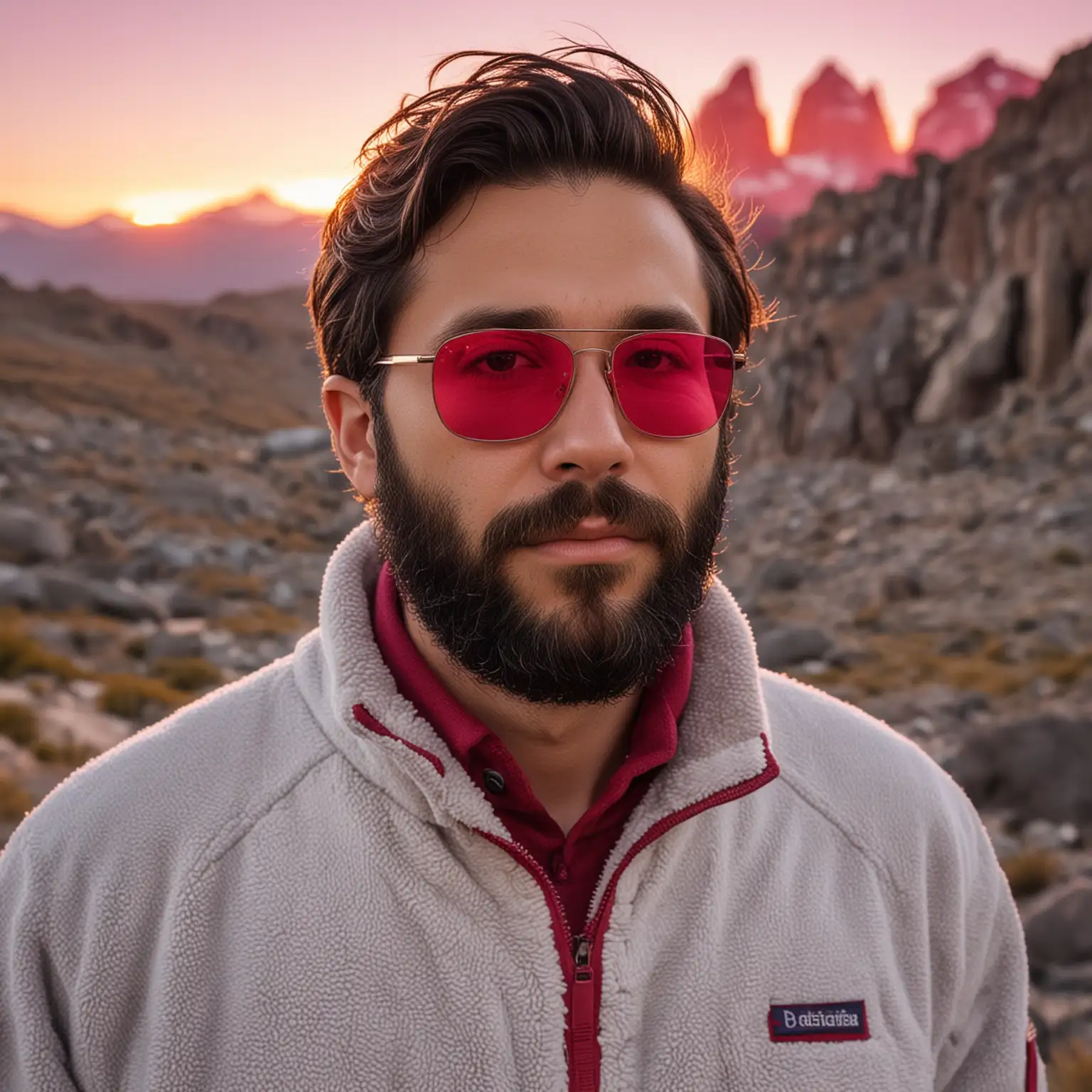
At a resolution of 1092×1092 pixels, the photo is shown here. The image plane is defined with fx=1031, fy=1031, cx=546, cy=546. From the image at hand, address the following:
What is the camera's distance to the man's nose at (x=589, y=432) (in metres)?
1.97

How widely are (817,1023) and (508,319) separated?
1461 mm

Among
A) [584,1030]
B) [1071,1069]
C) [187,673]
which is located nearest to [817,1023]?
[584,1030]

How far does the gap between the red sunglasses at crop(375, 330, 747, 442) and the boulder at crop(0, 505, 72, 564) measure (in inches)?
585

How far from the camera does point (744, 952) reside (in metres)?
1.95

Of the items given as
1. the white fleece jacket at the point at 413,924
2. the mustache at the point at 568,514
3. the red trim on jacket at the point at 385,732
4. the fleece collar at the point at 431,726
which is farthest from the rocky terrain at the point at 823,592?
the red trim on jacket at the point at 385,732

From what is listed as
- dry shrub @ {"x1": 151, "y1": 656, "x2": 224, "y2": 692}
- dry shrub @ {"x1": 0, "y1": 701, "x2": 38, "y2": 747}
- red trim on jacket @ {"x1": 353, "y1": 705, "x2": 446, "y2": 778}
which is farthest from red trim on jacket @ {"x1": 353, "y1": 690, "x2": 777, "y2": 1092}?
dry shrub @ {"x1": 151, "y1": 656, "x2": 224, "y2": 692}

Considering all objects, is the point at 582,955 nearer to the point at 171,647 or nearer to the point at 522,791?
the point at 522,791

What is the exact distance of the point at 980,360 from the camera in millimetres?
29031

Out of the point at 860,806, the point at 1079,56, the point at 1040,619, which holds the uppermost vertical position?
the point at 1079,56

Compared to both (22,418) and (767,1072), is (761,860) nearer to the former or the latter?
(767,1072)

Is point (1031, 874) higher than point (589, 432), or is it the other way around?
point (589, 432)

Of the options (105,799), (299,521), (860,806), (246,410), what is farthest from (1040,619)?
(246,410)

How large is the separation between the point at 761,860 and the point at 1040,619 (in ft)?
46.3

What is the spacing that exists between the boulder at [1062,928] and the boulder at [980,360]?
1025 inches
